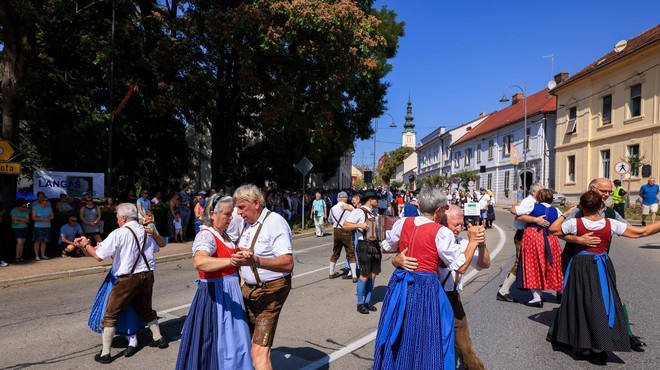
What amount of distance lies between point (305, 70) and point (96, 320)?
13.0 m

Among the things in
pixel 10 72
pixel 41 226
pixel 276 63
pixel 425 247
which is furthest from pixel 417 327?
pixel 276 63

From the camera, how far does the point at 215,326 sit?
316cm

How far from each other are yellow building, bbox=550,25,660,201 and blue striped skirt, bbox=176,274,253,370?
27.1 metres

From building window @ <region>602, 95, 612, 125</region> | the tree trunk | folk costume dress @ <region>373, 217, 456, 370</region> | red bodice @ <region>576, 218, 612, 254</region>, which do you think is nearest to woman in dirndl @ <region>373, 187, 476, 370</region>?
folk costume dress @ <region>373, 217, 456, 370</region>

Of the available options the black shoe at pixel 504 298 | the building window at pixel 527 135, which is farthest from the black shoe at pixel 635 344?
the building window at pixel 527 135

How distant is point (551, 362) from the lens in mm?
4230

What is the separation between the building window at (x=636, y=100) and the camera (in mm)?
25734

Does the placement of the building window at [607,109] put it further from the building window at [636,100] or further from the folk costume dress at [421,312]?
the folk costume dress at [421,312]

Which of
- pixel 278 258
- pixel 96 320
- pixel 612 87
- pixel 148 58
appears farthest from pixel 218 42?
pixel 612 87

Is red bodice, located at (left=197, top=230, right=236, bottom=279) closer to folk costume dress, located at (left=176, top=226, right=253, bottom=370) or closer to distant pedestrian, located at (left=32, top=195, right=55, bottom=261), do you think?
folk costume dress, located at (left=176, top=226, right=253, bottom=370)

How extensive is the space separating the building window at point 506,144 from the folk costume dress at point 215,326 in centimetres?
4390

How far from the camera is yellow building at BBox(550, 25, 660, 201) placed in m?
24.5

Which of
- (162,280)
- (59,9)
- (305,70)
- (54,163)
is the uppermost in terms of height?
(59,9)

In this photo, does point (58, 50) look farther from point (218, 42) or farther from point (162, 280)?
point (162, 280)
